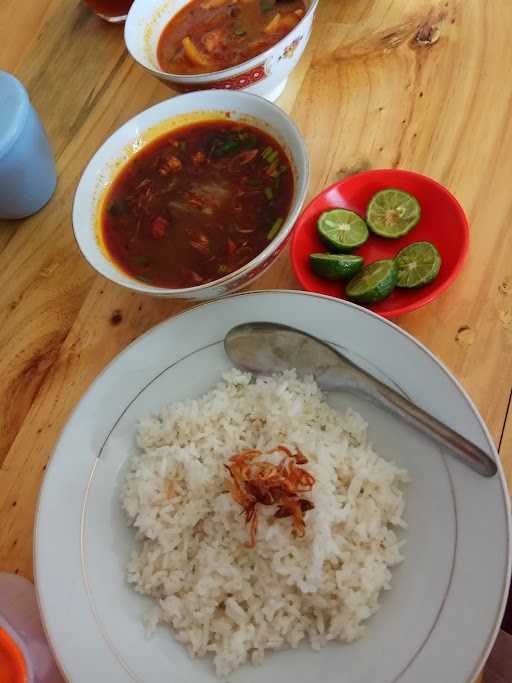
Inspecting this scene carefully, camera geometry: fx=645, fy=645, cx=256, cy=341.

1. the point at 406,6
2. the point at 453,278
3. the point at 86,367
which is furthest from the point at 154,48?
the point at 453,278

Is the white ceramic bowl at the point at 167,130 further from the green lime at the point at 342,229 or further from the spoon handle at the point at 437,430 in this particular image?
the spoon handle at the point at 437,430

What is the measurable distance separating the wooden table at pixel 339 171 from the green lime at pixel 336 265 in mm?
144

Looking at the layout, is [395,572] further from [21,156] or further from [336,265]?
[21,156]

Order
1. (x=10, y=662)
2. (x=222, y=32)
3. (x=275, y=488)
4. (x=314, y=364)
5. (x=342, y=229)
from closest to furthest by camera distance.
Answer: (x=10, y=662)
(x=275, y=488)
(x=314, y=364)
(x=342, y=229)
(x=222, y=32)

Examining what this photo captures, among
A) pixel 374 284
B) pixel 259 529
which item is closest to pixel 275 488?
pixel 259 529

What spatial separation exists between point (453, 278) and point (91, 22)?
169 centimetres

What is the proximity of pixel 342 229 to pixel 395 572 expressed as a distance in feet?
2.70

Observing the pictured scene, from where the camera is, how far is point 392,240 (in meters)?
1.65

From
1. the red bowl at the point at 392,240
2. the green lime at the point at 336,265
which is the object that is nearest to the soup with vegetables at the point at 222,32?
the red bowl at the point at 392,240

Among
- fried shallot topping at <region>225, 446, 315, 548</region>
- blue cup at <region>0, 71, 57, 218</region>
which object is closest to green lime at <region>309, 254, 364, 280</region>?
fried shallot topping at <region>225, 446, 315, 548</region>

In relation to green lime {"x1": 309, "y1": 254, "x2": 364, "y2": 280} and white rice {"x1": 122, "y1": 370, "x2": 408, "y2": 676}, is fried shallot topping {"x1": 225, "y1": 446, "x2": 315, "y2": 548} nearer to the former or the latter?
white rice {"x1": 122, "y1": 370, "x2": 408, "y2": 676}

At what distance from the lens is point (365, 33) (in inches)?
Result: 80.4

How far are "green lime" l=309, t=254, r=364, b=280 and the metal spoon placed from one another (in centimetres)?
21

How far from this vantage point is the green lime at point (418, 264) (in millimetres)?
1521
